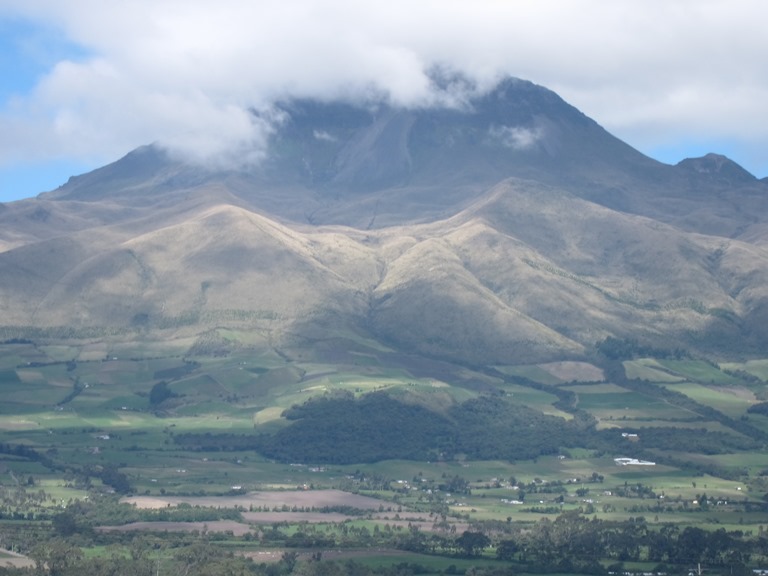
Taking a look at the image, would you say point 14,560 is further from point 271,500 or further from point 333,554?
point 271,500

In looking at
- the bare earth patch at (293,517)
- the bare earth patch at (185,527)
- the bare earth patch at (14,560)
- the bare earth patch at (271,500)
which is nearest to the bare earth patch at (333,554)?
the bare earth patch at (185,527)

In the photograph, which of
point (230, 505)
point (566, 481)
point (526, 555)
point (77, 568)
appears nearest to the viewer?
point (77, 568)

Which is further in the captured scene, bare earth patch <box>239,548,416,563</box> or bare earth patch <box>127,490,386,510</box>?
bare earth patch <box>127,490,386,510</box>

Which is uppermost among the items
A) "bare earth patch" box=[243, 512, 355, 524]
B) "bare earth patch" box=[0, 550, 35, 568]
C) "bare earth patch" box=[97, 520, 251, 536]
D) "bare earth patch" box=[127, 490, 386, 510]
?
"bare earth patch" box=[127, 490, 386, 510]

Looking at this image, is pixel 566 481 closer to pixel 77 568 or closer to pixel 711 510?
pixel 711 510

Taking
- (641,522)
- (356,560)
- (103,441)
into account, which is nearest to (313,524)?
(356,560)

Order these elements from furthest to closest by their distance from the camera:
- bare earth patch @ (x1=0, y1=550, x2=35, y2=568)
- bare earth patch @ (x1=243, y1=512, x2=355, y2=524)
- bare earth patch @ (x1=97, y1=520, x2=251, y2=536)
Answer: bare earth patch @ (x1=243, y1=512, x2=355, y2=524) → bare earth patch @ (x1=97, y1=520, x2=251, y2=536) → bare earth patch @ (x1=0, y1=550, x2=35, y2=568)

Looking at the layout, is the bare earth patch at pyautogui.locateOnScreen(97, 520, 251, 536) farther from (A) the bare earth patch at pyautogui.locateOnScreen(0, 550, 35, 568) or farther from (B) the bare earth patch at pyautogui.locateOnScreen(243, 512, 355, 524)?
(A) the bare earth patch at pyautogui.locateOnScreen(0, 550, 35, 568)

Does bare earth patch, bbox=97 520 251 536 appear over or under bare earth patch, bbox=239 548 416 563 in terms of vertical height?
over

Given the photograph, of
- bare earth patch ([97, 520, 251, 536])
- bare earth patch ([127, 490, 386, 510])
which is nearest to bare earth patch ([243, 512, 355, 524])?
bare earth patch ([97, 520, 251, 536])
